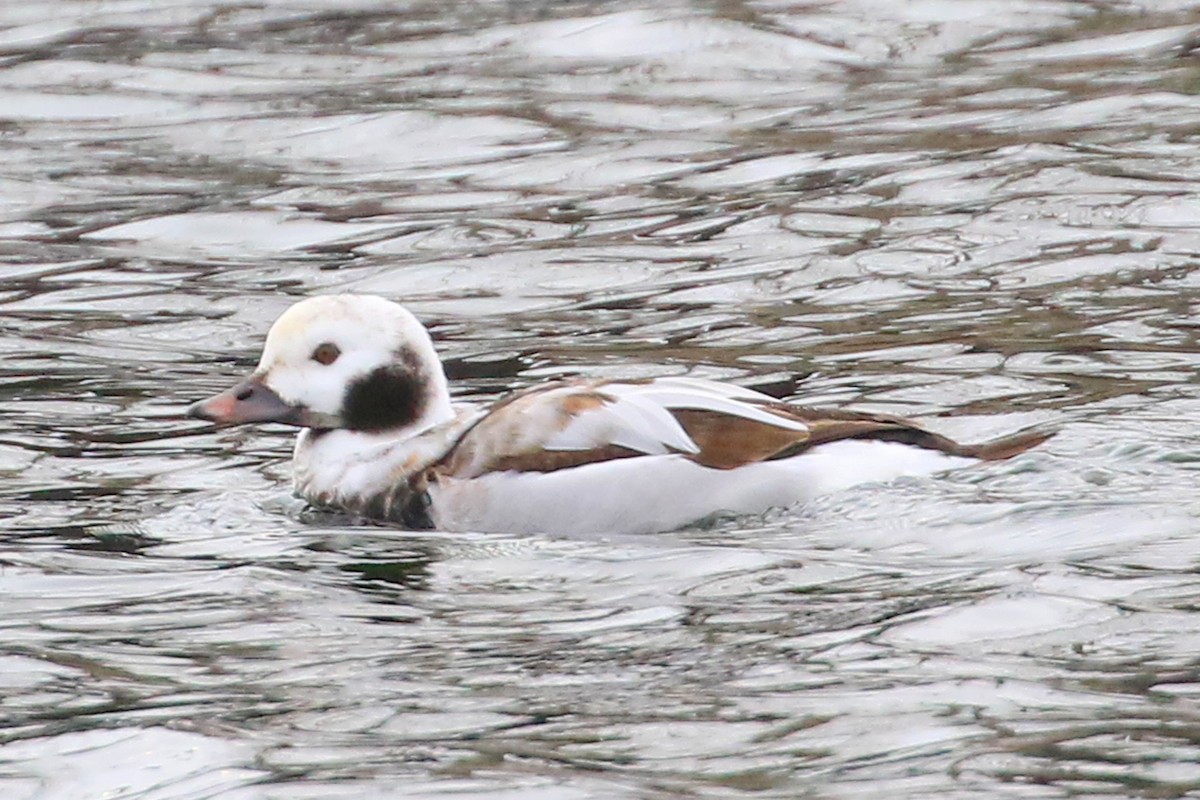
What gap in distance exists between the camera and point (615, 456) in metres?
6.86

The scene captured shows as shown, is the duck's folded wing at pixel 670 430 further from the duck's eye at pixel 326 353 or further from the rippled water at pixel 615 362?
the duck's eye at pixel 326 353

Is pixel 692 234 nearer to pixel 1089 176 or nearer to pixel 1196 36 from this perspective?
pixel 1089 176

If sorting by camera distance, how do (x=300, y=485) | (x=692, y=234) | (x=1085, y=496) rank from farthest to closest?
(x=692, y=234) < (x=300, y=485) < (x=1085, y=496)

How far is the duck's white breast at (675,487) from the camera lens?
680cm

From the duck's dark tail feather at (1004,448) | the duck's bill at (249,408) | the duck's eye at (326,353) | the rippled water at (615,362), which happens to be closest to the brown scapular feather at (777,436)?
the duck's dark tail feather at (1004,448)

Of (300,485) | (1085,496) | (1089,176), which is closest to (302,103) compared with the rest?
(1089,176)

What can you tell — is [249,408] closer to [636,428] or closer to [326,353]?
[326,353]

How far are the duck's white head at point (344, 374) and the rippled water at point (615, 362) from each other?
0.30m

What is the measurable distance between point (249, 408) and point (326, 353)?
26 centimetres

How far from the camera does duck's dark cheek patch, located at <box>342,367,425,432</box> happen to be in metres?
7.36

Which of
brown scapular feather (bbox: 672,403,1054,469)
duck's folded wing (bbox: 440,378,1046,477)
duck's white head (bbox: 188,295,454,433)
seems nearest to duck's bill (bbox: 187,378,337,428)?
duck's white head (bbox: 188,295,454,433)

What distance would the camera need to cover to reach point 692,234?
453 inches

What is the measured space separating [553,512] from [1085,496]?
4.37 feet

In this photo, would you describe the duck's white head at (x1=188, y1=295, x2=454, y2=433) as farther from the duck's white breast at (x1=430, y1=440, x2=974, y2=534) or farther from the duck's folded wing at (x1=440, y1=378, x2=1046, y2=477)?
the duck's white breast at (x1=430, y1=440, x2=974, y2=534)
